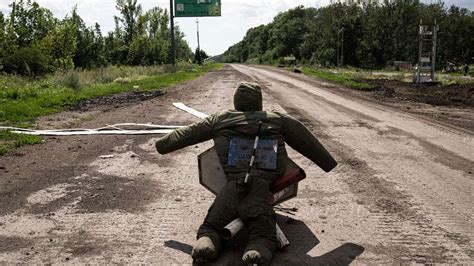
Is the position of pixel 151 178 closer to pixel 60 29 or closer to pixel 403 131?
pixel 403 131

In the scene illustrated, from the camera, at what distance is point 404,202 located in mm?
5422

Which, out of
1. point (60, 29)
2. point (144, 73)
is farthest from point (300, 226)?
point (60, 29)

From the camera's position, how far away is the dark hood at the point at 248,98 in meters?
4.56

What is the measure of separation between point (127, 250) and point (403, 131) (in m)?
7.90

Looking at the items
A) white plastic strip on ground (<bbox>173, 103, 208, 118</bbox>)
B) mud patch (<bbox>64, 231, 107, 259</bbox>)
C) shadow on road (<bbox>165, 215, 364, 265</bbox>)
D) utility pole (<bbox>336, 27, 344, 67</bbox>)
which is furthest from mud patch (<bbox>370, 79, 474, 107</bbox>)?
utility pole (<bbox>336, 27, 344, 67</bbox>)

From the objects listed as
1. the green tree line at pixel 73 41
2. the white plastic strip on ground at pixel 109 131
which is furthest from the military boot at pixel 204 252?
the green tree line at pixel 73 41

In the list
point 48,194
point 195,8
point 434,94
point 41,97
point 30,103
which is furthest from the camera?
point 195,8

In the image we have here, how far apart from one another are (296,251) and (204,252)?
0.85 m

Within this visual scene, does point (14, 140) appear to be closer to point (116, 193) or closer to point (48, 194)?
point (48, 194)

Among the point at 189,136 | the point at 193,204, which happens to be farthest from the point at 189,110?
the point at 189,136

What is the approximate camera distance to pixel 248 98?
455 centimetres

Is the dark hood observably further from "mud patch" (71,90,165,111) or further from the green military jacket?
"mud patch" (71,90,165,111)

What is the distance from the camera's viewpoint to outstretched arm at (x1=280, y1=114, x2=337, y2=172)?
460 centimetres

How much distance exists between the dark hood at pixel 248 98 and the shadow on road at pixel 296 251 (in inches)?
45.8
